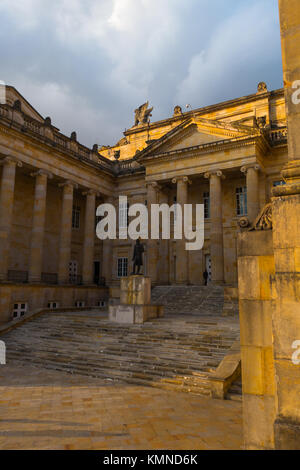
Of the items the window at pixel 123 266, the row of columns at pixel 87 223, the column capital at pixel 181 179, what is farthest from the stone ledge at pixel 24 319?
the column capital at pixel 181 179

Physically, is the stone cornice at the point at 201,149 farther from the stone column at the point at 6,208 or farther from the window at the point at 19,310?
the window at the point at 19,310

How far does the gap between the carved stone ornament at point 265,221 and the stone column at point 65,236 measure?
21.4m

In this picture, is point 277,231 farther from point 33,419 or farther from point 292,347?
point 33,419

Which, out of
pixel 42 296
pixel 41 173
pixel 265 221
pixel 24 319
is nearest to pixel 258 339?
pixel 265 221

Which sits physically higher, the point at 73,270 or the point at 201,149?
the point at 201,149

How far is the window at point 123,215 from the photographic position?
30938mm

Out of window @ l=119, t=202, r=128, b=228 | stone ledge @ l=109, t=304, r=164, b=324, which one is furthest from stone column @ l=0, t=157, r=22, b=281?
window @ l=119, t=202, r=128, b=228

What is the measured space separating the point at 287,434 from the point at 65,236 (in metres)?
23.1

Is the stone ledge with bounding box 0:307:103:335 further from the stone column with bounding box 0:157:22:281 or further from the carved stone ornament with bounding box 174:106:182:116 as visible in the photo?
the carved stone ornament with bounding box 174:106:182:116

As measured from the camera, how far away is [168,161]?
Answer: 1089 inches

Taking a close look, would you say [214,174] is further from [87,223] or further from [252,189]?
[87,223]

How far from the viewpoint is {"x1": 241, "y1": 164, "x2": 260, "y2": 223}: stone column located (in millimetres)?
23594

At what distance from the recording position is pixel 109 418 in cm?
675

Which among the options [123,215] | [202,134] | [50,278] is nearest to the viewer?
[50,278]
